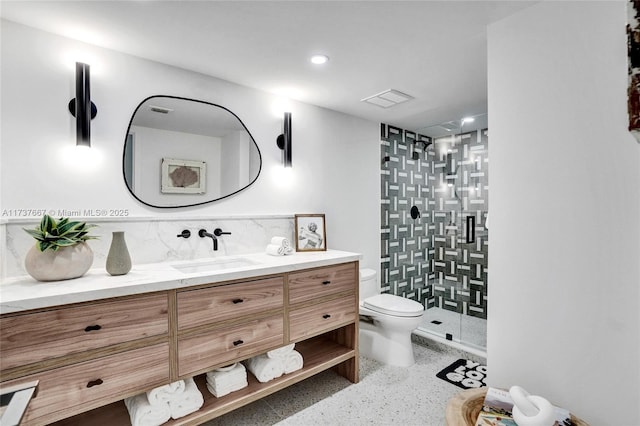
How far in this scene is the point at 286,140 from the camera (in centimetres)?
282

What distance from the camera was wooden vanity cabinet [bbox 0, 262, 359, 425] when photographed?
4.34 ft

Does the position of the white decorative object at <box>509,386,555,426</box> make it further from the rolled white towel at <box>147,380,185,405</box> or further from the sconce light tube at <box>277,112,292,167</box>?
the sconce light tube at <box>277,112,292,167</box>

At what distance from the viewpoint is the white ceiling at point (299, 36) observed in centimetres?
162

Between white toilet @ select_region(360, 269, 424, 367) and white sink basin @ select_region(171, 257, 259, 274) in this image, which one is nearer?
white sink basin @ select_region(171, 257, 259, 274)

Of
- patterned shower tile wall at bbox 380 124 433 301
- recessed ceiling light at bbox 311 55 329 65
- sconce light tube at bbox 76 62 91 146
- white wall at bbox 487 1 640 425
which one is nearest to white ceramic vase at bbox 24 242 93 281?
sconce light tube at bbox 76 62 91 146

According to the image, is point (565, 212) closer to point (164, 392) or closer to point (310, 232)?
point (310, 232)

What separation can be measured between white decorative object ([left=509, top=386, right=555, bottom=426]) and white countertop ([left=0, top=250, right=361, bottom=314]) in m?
1.33

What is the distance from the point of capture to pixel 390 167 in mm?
3785

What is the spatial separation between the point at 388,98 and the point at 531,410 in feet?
8.11

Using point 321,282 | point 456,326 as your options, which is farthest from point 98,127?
point 456,326

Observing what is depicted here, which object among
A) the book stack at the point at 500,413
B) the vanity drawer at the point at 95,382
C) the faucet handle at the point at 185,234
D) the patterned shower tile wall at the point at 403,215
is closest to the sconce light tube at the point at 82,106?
the faucet handle at the point at 185,234

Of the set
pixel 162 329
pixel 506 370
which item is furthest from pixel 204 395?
pixel 506 370

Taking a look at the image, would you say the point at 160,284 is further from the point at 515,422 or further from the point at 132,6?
the point at 515,422

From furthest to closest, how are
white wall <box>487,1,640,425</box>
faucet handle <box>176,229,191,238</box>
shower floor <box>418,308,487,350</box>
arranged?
1. shower floor <box>418,308,487,350</box>
2. faucet handle <box>176,229,191,238</box>
3. white wall <box>487,1,640,425</box>
